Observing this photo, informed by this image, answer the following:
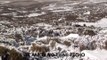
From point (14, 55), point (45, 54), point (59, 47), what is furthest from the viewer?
point (59, 47)

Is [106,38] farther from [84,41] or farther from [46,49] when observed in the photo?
[46,49]

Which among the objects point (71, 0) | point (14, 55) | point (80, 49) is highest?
point (14, 55)

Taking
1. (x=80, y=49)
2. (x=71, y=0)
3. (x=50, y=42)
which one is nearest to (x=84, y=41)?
(x=80, y=49)

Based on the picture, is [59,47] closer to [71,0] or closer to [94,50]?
[94,50]

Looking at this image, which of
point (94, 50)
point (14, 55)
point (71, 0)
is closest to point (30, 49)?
point (14, 55)

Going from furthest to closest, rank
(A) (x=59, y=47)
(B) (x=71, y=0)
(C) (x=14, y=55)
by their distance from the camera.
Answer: (B) (x=71, y=0) < (A) (x=59, y=47) < (C) (x=14, y=55)

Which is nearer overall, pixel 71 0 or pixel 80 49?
pixel 80 49

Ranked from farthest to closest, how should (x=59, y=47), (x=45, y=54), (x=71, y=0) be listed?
(x=71, y=0), (x=59, y=47), (x=45, y=54)

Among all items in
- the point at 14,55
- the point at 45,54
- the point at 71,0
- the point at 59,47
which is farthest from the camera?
the point at 71,0

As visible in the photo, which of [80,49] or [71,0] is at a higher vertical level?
[80,49]
